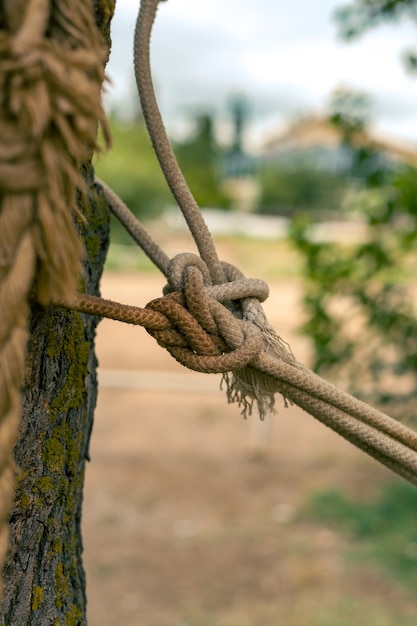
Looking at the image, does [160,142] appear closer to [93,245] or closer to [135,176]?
[93,245]

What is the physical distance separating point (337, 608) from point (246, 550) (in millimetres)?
542

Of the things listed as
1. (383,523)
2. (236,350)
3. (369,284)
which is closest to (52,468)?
(236,350)

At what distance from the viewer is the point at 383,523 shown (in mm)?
3404

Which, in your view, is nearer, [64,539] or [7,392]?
[7,392]

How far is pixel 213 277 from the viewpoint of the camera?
90 centimetres

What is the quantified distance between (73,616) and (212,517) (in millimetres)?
2588

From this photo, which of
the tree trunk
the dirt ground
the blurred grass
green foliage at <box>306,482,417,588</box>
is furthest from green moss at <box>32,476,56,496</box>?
the blurred grass

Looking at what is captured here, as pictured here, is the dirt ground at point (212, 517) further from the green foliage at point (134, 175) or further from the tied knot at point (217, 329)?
the green foliage at point (134, 175)

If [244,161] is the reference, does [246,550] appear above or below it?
below

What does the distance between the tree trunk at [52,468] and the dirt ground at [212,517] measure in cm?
183

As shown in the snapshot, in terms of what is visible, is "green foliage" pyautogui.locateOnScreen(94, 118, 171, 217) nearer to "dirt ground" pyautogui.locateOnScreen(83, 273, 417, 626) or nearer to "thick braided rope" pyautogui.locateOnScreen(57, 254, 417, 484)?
"dirt ground" pyautogui.locateOnScreen(83, 273, 417, 626)

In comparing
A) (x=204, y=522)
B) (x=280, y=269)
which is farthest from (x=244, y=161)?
(x=204, y=522)

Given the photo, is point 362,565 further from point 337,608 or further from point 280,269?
point 280,269

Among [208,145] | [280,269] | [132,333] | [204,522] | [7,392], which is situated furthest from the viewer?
[208,145]
